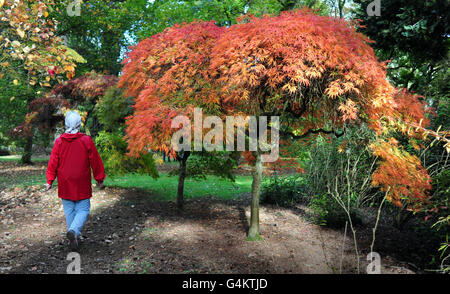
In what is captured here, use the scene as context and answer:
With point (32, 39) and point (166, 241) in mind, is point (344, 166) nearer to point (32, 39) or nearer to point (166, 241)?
point (166, 241)

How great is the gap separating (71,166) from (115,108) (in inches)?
161

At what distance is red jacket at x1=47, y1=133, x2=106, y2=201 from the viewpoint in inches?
163

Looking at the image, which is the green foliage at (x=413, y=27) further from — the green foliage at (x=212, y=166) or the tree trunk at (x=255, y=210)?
the tree trunk at (x=255, y=210)

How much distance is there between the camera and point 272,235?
18.2 feet

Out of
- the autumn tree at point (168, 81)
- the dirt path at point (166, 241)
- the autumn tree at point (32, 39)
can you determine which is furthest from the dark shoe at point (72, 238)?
the autumn tree at point (32, 39)

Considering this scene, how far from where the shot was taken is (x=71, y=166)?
13.6 feet

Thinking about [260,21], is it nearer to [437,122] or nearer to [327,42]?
[327,42]

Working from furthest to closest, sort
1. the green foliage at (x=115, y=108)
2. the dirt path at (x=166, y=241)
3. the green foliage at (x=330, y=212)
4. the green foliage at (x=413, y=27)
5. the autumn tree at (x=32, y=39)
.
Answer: the green foliage at (x=413, y=27) → the green foliage at (x=115, y=108) → the green foliage at (x=330, y=212) → the autumn tree at (x=32, y=39) → the dirt path at (x=166, y=241)

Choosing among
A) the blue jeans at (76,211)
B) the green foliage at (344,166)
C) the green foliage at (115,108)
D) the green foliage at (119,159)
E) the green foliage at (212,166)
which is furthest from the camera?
the green foliage at (119,159)

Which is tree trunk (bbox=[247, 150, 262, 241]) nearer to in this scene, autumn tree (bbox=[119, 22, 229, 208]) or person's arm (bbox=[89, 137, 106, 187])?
autumn tree (bbox=[119, 22, 229, 208])

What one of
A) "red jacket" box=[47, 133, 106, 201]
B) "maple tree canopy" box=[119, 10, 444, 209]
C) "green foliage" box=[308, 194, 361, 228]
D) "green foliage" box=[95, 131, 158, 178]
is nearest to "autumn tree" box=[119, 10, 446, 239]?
"maple tree canopy" box=[119, 10, 444, 209]

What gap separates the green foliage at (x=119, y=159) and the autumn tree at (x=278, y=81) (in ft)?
9.60

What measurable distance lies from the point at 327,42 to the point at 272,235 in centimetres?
326

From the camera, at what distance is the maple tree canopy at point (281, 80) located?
13.6 feet
